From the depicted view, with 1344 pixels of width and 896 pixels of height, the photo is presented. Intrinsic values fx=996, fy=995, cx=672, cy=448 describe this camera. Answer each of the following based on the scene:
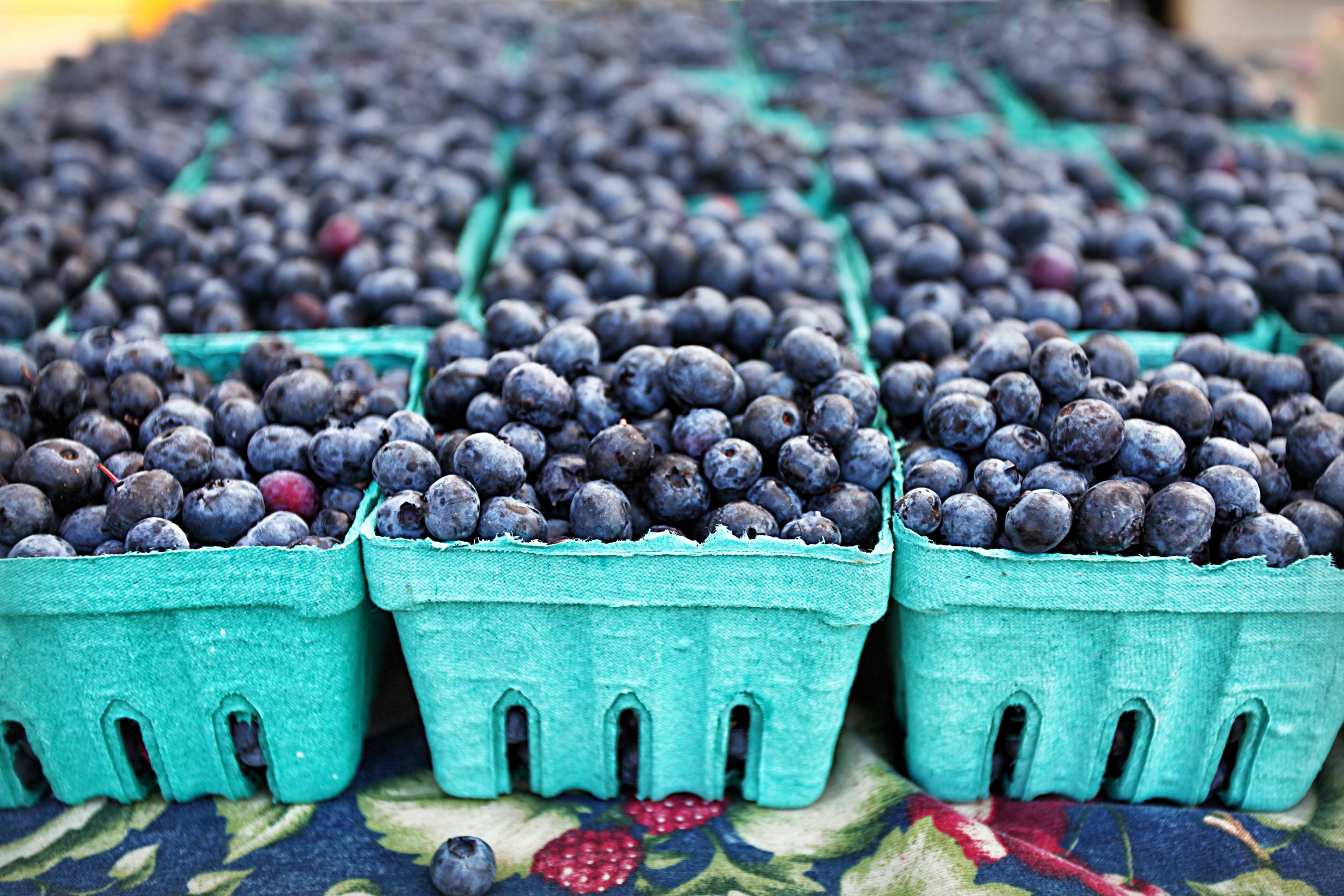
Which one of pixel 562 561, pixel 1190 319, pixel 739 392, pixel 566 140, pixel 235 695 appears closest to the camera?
pixel 562 561

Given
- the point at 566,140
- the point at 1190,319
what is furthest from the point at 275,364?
the point at 1190,319

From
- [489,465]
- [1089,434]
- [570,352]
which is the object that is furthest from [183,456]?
[1089,434]

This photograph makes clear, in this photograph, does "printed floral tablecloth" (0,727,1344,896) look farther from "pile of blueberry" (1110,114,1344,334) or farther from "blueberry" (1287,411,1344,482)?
"pile of blueberry" (1110,114,1344,334)

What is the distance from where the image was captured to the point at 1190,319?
1.99 metres

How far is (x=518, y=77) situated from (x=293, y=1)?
8.75 ft

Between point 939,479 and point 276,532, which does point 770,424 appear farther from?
point 276,532

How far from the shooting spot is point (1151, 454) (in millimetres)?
1392

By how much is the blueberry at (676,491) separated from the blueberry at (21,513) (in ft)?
2.72

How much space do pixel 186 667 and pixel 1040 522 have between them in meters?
1.17

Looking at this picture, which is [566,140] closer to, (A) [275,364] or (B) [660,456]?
(A) [275,364]

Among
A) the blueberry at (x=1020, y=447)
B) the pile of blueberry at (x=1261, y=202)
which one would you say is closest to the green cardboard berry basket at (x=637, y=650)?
the blueberry at (x=1020, y=447)

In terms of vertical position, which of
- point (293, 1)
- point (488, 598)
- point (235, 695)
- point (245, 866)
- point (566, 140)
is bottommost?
point (245, 866)

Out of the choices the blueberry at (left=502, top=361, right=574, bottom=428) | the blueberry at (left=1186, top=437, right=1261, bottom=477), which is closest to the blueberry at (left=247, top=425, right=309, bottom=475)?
the blueberry at (left=502, top=361, right=574, bottom=428)

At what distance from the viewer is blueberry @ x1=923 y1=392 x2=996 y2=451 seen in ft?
4.77
